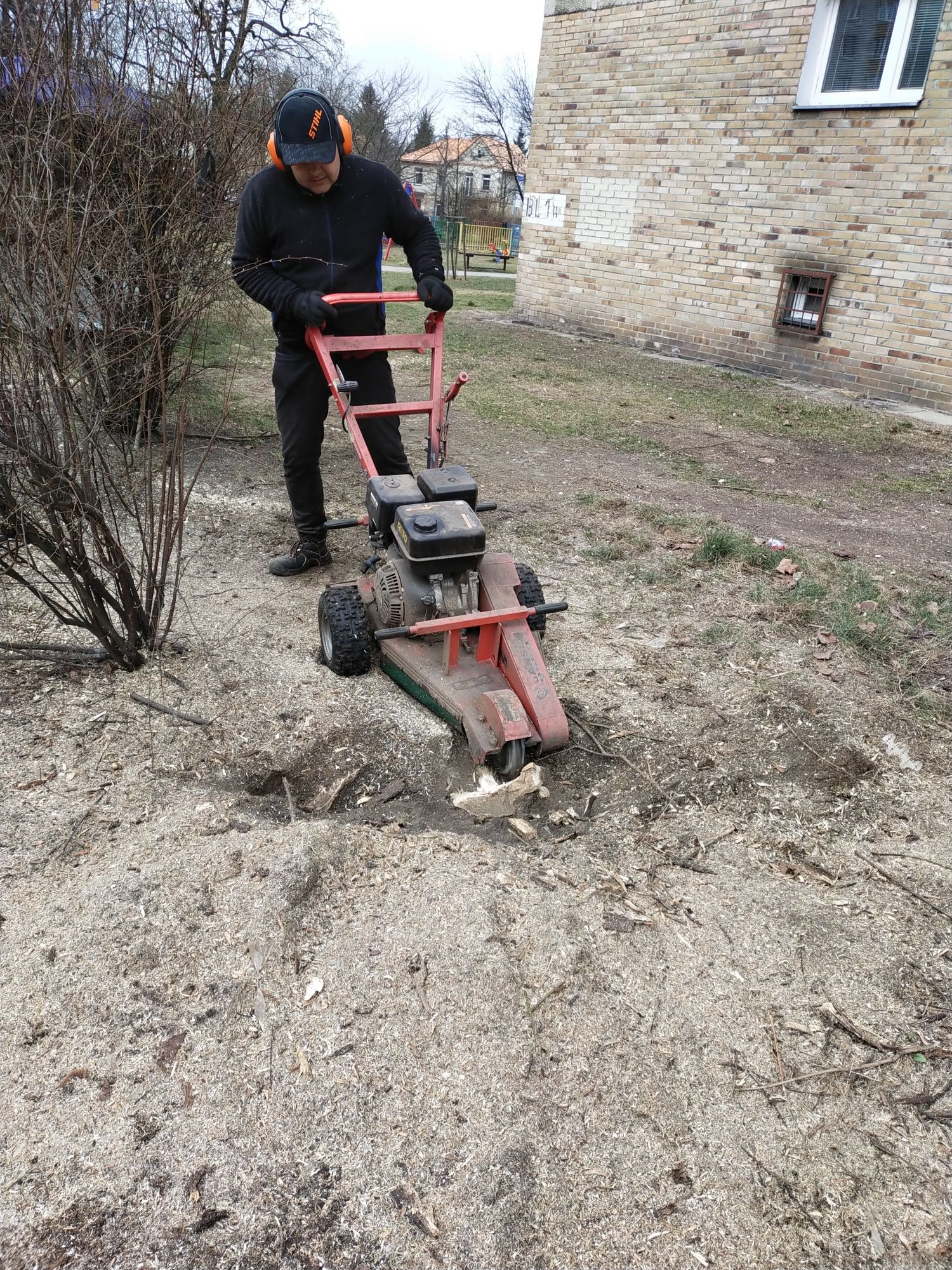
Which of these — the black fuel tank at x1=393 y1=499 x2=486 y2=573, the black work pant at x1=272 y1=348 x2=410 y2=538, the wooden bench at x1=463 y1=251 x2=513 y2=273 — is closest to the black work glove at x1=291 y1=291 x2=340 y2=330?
the black work pant at x1=272 y1=348 x2=410 y2=538

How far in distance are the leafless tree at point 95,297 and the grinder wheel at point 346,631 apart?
620mm

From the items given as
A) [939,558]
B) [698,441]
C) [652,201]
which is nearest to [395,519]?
[939,558]

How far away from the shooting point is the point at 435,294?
13.1ft

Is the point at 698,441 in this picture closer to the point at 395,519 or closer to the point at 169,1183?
the point at 395,519

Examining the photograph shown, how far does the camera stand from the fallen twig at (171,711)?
10.5ft

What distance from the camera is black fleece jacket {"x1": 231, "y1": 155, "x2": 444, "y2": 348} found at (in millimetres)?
3895

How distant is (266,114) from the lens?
225 inches

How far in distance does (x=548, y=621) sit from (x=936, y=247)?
7.11 meters

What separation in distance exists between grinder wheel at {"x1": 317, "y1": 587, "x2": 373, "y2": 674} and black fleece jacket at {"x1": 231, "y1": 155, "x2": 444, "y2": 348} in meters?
1.38

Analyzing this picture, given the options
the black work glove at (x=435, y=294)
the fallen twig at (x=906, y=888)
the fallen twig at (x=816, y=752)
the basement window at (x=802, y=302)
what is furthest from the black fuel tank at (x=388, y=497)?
the basement window at (x=802, y=302)

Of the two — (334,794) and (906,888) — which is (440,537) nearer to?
(334,794)

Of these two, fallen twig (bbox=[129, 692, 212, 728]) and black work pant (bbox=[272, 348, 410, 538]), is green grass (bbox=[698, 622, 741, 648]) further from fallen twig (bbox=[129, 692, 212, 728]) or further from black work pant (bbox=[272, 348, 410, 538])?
fallen twig (bbox=[129, 692, 212, 728])

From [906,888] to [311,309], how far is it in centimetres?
321

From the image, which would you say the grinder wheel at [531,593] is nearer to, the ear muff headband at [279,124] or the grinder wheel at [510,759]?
the grinder wheel at [510,759]
